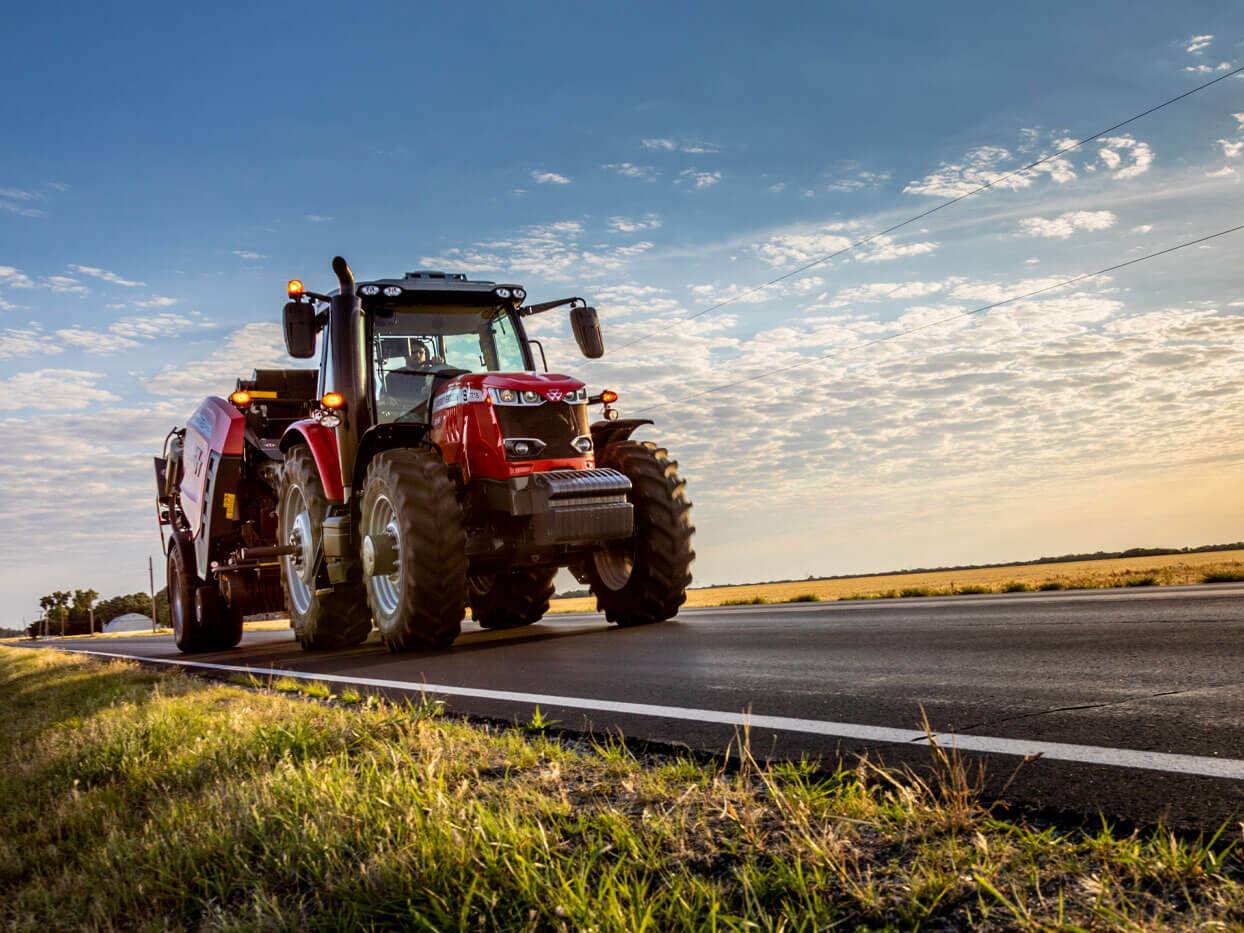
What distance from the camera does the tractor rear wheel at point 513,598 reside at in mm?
11477

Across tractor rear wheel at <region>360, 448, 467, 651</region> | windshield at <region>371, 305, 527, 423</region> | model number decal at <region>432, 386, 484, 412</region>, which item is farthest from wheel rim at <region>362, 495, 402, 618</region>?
windshield at <region>371, 305, 527, 423</region>

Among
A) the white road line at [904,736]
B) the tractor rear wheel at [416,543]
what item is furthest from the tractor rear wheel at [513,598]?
the white road line at [904,736]

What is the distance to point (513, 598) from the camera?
38.2 feet

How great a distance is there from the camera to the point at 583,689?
5469 millimetres

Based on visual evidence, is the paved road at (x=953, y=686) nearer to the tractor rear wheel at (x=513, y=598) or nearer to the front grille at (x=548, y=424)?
the front grille at (x=548, y=424)

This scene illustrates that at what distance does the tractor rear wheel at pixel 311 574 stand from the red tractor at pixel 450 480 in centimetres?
2

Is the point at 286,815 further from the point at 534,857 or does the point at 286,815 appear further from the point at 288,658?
the point at 288,658

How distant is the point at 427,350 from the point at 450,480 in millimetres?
1875

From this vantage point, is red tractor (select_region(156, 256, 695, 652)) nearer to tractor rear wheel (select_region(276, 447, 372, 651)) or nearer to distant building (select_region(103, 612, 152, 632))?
tractor rear wheel (select_region(276, 447, 372, 651))

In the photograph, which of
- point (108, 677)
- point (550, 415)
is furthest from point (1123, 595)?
point (108, 677)

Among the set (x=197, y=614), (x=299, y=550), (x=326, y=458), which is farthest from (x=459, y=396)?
(x=197, y=614)

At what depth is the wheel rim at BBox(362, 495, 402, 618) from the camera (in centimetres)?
841

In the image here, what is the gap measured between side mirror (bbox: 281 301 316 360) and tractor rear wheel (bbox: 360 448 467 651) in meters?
1.24

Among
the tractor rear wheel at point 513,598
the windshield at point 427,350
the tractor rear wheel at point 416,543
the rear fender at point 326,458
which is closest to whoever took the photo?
the tractor rear wheel at point 416,543
